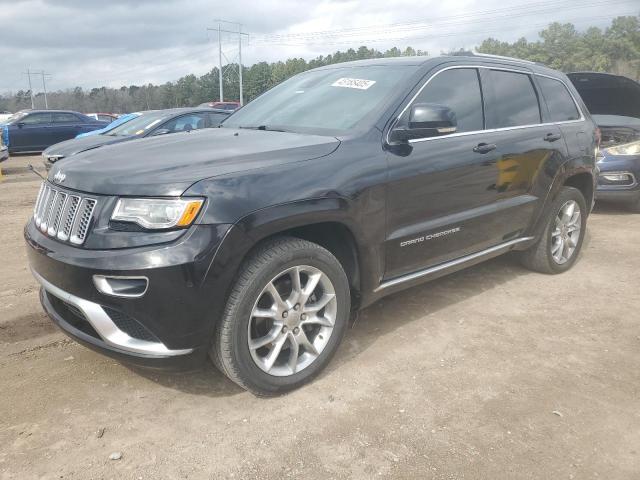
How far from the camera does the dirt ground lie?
2314mm

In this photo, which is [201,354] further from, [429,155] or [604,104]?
[604,104]

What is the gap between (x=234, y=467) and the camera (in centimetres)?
229

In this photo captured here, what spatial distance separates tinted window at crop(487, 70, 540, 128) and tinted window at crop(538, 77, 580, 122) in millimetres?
199

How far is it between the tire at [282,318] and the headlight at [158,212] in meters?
0.38

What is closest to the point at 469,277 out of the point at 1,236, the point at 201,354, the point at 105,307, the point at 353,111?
the point at 353,111

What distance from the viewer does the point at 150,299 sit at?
7.52ft

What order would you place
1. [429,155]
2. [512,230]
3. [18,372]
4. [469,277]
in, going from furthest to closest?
[469,277] < [512,230] < [429,155] < [18,372]

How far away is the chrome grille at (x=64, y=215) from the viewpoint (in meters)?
2.46

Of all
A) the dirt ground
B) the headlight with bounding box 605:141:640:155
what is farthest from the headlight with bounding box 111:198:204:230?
→ the headlight with bounding box 605:141:640:155

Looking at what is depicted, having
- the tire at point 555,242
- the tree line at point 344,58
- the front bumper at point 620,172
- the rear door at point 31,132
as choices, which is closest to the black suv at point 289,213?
the tire at point 555,242

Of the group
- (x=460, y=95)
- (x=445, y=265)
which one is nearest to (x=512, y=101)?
(x=460, y=95)

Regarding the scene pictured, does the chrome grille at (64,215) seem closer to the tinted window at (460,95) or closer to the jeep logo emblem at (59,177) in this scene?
the jeep logo emblem at (59,177)

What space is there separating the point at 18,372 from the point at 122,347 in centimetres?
107

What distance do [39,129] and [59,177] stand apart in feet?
51.1
